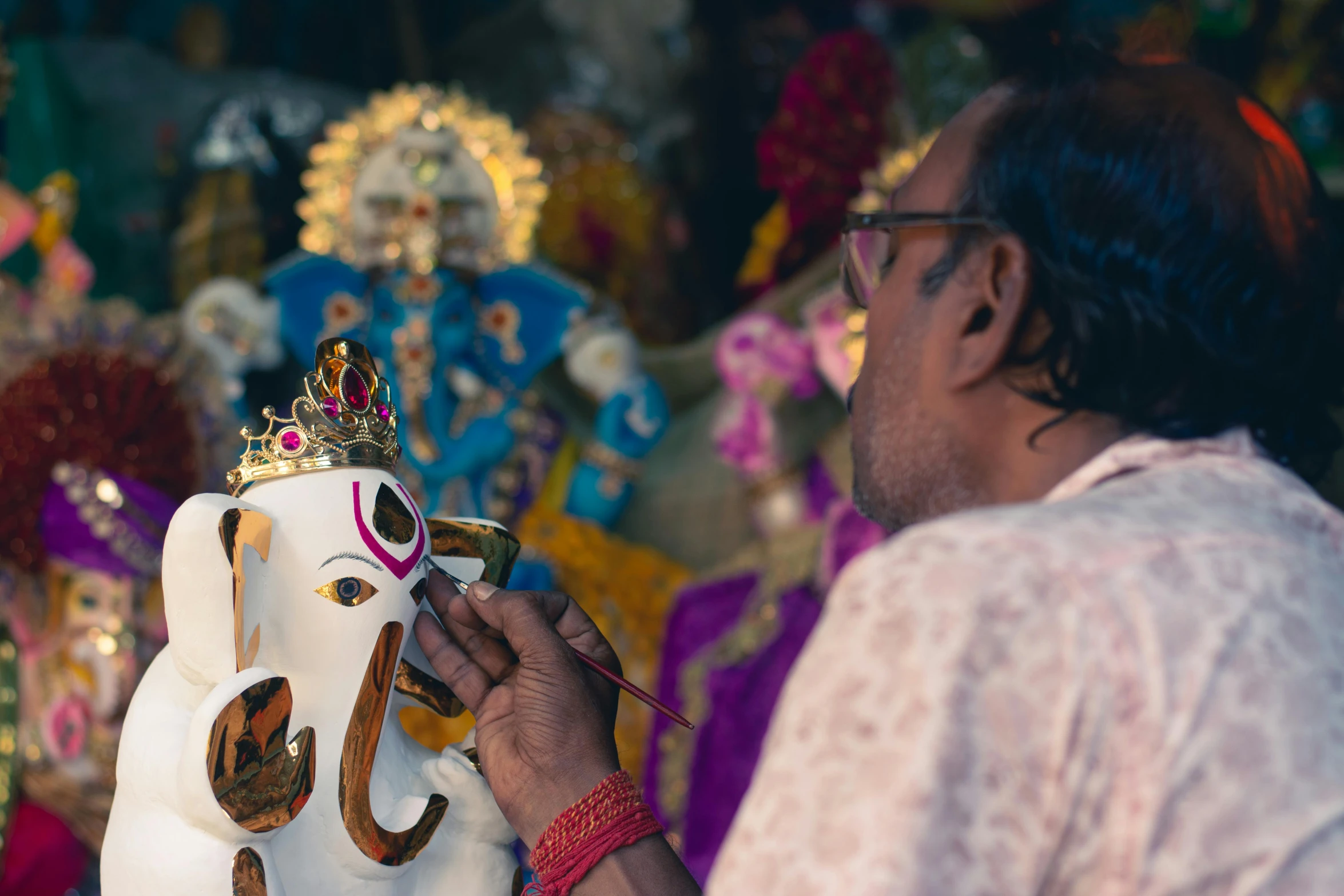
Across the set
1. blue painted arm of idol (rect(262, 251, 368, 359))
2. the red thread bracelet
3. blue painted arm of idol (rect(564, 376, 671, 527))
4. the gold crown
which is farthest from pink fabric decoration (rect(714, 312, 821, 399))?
the red thread bracelet

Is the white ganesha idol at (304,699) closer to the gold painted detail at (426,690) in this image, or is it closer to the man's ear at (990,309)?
the gold painted detail at (426,690)

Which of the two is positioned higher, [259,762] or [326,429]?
[326,429]

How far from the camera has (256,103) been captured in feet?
9.83

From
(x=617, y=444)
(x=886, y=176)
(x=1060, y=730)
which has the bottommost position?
(x=617, y=444)

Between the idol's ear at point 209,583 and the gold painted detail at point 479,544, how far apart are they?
17cm

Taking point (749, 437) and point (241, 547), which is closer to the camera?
point (241, 547)

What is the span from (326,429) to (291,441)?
0.09 ft

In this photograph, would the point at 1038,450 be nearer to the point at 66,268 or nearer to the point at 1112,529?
the point at 1112,529

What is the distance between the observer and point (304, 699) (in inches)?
36.4

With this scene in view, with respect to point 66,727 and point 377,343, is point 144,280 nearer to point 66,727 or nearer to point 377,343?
point 377,343

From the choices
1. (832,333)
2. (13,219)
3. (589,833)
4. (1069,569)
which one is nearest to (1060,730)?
(1069,569)

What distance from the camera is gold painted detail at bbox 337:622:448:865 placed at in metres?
0.91

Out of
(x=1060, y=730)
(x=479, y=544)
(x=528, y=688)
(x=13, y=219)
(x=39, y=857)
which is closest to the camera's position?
(x=1060, y=730)

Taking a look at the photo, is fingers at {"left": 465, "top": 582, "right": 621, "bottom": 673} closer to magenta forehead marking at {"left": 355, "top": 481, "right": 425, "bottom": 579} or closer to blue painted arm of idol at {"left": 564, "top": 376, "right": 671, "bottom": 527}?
magenta forehead marking at {"left": 355, "top": 481, "right": 425, "bottom": 579}
